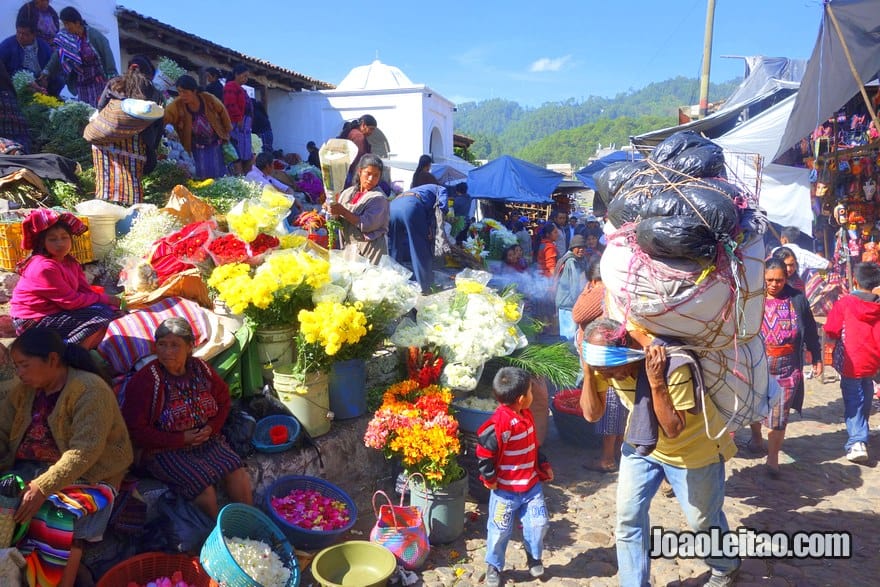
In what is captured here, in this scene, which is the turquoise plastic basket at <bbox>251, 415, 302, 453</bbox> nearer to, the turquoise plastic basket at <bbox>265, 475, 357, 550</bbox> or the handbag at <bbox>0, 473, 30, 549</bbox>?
the turquoise plastic basket at <bbox>265, 475, 357, 550</bbox>

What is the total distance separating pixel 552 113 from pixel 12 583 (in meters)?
163

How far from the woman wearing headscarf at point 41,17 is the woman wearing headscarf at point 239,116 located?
103 inches

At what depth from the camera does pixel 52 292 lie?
385 cm

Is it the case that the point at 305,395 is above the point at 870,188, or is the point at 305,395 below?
below

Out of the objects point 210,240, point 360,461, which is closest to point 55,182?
point 210,240

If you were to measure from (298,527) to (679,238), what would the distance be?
278 cm

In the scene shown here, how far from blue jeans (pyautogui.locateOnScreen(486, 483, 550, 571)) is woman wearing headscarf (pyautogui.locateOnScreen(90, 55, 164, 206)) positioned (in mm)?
5277

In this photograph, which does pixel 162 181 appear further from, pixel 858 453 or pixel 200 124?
pixel 858 453

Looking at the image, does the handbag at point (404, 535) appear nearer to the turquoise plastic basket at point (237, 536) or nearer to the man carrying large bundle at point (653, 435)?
the turquoise plastic basket at point (237, 536)

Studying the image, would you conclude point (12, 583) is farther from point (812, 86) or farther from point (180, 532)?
point (812, 86)

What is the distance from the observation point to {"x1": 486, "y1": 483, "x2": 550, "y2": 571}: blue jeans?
3.53 m

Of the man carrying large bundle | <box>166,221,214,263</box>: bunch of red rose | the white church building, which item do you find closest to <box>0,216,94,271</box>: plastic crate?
<box>166,221,214,263</box>: bunch of red rose

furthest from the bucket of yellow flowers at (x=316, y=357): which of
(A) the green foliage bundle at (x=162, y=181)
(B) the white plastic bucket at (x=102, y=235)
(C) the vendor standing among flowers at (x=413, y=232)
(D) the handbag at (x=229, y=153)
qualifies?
(D) the handbag at (x=229, y=153)

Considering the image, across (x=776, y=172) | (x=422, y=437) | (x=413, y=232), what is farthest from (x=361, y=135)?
(x=776, y=172)
